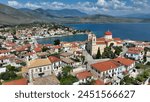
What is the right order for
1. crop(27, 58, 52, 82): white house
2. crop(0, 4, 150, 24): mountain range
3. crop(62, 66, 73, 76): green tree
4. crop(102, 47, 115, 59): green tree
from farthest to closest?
crop(62, 66, 73, 76): green tree, crop(102, 47, 115, 59): green tree, crop(0, 4, 150, 24): mountain range, crop(27, 58, 52, 82): white house

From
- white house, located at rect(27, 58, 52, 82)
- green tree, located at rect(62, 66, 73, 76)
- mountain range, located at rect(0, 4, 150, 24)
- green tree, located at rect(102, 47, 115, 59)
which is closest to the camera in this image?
white house, located at rect(27, 58, 52, 82)

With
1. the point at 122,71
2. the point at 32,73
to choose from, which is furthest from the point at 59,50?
the point at 32,73

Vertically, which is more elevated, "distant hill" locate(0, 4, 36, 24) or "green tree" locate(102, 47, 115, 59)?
"distant hill" locate(0, 4, 36, 24)

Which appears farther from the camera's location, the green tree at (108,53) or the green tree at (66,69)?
the green tree at (66,69)

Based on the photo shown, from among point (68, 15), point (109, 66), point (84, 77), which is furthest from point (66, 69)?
point (68, 15)

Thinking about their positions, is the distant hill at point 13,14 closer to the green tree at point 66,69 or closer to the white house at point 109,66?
the green tree at point 66,69

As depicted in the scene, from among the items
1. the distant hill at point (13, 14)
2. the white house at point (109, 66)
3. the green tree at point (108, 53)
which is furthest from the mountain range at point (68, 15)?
the white house at point (109, 66)

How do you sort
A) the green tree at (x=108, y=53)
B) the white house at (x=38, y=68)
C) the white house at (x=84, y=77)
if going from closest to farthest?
the white house at (x=38, y=68) < the white house at (x=84, y=77) < the green tree at (x=108, y=53)

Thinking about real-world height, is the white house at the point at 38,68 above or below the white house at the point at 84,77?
above

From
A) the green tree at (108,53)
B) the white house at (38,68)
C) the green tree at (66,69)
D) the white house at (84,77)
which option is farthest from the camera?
the green tree at (66,69)

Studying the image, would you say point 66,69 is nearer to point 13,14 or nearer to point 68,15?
point 68,15

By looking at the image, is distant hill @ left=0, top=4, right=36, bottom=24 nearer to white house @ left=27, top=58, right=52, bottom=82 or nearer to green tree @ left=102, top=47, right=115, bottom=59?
white house @ left=27, top=58, right=52, bottom=82

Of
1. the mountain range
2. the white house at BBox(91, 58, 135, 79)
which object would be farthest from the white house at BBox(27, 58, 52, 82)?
the white house at BBox(91, 58, 135, 79)

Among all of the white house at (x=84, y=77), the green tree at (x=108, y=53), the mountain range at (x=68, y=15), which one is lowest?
the white house at (x=84, y=77)
